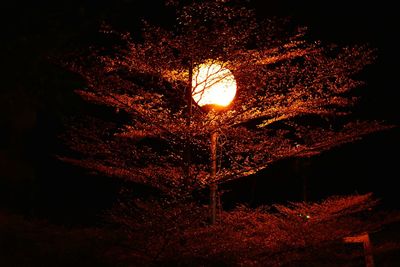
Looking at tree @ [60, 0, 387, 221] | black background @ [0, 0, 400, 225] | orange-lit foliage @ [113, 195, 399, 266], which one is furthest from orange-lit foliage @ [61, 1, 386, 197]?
black background @ [0, 0, 400, 225]

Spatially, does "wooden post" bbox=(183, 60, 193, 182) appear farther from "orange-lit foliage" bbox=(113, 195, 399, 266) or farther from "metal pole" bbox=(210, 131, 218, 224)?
"orange-lit foliage" bbox=(113, 195, 399, 266)

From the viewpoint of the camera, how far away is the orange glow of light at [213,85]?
13.5ft

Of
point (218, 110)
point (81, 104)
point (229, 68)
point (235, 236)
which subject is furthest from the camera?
point (81, 104)

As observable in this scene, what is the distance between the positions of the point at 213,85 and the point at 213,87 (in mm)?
26

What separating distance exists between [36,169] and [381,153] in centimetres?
691

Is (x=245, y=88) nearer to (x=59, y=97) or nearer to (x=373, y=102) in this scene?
(x=59, y=97)

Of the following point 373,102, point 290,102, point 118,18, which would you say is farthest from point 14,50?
point 373,102

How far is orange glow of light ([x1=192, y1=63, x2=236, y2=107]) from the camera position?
4.11 meters

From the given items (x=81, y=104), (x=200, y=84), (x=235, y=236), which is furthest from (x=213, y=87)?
(x=81, y=104)

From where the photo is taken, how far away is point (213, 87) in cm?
421

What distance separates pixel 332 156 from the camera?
874 cm

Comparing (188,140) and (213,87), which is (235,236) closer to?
(188,140)

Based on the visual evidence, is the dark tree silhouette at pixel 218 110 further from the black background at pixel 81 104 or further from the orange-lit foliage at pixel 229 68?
the black background at pixel 81 104

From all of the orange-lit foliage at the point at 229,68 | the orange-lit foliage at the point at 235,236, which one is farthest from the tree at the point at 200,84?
the orange-lit foliage at the point at 235,236
